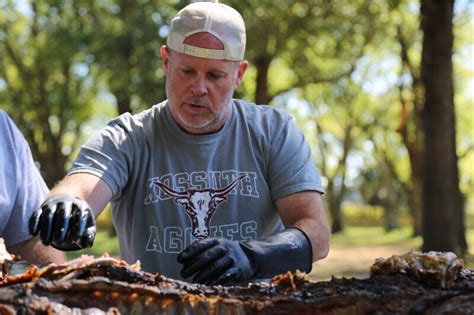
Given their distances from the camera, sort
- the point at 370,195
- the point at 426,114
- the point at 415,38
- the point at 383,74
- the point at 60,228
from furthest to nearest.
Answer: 1. the point at 370,195
2. the point at 383,74
3. the point at 415,38
4. the point at 426,114
5. the point at 60,228

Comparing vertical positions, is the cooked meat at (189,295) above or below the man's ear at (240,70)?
below

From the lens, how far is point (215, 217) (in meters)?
3.88

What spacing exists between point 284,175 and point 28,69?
29728mm

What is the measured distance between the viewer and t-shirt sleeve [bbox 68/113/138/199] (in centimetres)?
376

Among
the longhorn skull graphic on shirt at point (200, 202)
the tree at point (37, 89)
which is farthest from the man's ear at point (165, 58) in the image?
the tree at point (37, 89)

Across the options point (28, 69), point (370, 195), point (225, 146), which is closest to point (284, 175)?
point (225, 146)

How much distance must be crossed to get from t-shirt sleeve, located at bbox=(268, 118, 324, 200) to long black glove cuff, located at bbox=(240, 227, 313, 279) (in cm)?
38

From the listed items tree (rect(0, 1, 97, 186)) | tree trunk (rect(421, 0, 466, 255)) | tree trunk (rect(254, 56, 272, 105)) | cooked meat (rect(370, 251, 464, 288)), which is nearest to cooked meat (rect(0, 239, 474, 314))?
cooked meat (rect(370, 251, 464, 288))

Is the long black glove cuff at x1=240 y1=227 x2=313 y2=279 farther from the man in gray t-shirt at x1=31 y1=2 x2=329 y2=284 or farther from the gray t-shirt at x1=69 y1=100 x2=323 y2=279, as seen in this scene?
the gray t-shirt at x1=69 y1=100 x2=323 y2=279

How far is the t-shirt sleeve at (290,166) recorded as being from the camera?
12.8ft

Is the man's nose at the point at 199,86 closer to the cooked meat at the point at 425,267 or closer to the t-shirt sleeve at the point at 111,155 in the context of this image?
the t-shirt sleeve at the point at 111,155

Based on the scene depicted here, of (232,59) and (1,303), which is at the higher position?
(232,59)

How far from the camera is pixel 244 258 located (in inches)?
121

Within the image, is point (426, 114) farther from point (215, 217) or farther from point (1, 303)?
point (1, 303)
